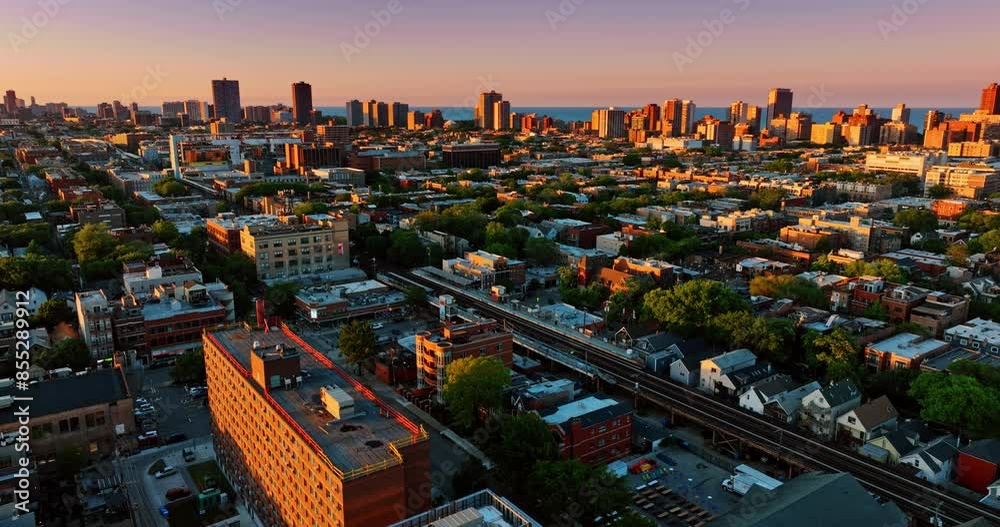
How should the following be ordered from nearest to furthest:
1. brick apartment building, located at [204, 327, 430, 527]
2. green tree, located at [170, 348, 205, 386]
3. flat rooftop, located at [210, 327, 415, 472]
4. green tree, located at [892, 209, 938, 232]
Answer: brick apartment building, located at [204, 327, 430, 527] < flat rooftop, located at [210, 327, 415, 472] < green tree, located at [170, 348, 205, 386] < green tree, located at [892, 209, 938, 232]

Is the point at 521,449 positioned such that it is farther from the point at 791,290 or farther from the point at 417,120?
the point at 417,120

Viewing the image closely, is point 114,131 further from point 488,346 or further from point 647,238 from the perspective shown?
point 488,346

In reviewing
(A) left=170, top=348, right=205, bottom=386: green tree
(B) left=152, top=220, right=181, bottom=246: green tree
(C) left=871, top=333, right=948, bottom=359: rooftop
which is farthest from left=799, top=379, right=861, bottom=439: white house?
(B) left=152, top=220, right=181, bottom=246: green tree

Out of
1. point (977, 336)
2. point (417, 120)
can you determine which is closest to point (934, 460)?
point (977, 336)

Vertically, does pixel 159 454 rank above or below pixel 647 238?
below

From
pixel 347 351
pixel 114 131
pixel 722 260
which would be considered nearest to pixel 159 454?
pixel 347 351

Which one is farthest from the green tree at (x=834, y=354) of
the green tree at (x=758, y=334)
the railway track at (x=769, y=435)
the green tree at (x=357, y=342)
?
the green tree at (x=357, y=342)

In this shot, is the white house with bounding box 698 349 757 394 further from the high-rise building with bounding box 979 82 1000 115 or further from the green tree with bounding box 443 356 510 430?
the high-rise building with bounding box 979 82 1000 115
